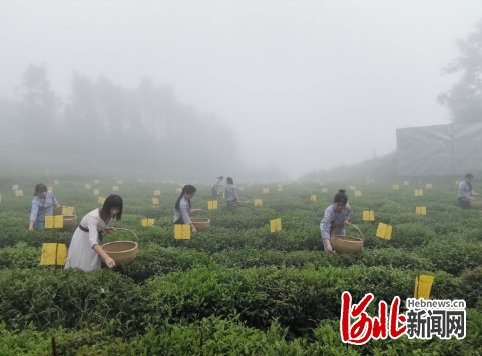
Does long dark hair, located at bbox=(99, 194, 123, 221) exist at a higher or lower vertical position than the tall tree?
lower

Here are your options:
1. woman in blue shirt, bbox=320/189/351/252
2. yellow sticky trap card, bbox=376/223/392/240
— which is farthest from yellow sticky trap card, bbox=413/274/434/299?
yellow sticky trap card, bbox=376/223/392/240

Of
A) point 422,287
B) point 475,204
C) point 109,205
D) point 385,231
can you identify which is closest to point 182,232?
point 109,205

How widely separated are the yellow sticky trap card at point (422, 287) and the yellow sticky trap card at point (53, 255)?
6.04 meters

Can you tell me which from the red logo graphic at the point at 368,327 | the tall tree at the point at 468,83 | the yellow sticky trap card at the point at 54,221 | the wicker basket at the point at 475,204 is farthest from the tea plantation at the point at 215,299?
the tall tree at the point at 468,83

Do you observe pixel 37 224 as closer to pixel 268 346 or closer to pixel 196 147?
pixel 268 346

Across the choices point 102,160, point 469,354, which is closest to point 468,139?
point 469,354

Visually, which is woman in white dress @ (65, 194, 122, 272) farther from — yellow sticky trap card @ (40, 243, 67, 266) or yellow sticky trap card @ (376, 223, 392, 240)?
yellow sticky trap card @ (376, 223, 392, 240)

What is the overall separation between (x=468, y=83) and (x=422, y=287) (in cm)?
4827

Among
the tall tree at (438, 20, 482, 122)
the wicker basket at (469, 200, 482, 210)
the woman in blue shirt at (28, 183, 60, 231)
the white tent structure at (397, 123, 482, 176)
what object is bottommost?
the wicker basket at (469, 200, 482, 210)

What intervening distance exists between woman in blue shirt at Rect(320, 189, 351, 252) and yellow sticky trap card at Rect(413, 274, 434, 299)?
9.79 ft

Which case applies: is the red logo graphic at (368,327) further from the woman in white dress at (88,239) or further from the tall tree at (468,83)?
the tall tree at (468,83)

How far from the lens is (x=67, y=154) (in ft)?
199

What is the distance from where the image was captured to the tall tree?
1656 inches

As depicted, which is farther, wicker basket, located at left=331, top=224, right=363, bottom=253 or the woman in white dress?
wicker basket, located at left=331, top=224, right=363, bottom=253
